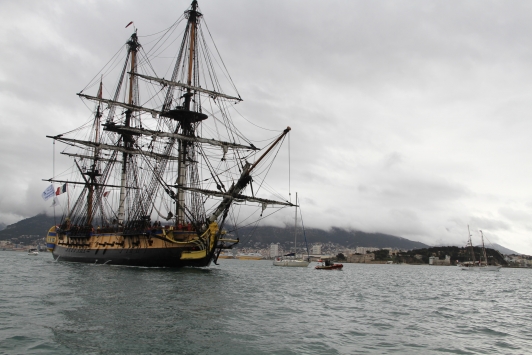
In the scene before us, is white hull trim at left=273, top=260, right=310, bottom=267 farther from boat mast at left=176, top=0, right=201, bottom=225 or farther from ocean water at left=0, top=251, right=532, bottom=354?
ocean water at left=0, top=251, right=532, bottom=354

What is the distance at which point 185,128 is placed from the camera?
169 ft

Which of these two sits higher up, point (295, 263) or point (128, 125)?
point (128, 125)

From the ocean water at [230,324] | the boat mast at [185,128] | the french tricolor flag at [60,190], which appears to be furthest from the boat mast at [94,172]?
the ocean water at [230,324]

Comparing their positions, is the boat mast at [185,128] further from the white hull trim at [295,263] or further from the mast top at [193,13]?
the white hull trim at [295,263]

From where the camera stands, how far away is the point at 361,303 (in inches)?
1017

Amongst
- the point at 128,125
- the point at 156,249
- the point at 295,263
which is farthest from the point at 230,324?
the point at 295,263

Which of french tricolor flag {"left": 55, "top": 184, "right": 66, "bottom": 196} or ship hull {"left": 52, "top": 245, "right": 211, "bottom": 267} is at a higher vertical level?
french tricolor flag {"left": 55, "top": 184, "right": 66, "bottom": 196}

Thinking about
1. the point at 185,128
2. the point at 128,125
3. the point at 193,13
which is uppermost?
the point at 193,13

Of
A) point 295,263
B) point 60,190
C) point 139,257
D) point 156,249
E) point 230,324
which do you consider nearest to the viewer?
point 230,324

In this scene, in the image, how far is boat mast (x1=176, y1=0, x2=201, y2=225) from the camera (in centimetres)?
4844

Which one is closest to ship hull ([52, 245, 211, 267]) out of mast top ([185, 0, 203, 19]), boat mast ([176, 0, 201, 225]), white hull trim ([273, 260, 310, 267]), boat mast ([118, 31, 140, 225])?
boat mast ([176, 0, 201, 225])

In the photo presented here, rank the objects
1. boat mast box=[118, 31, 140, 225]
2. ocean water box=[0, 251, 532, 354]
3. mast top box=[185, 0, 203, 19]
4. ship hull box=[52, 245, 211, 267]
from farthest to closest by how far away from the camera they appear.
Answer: boat mast box=[118, 31, 140, 225] → mast top box=[185, 0, 203, 19] → ship hull box=[52, 245, 211, 267] → ocean water box=[0, 251, 532, 354]

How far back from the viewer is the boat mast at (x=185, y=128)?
48.4 metres

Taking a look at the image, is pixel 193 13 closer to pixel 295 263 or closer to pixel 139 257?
pixel 139 257
